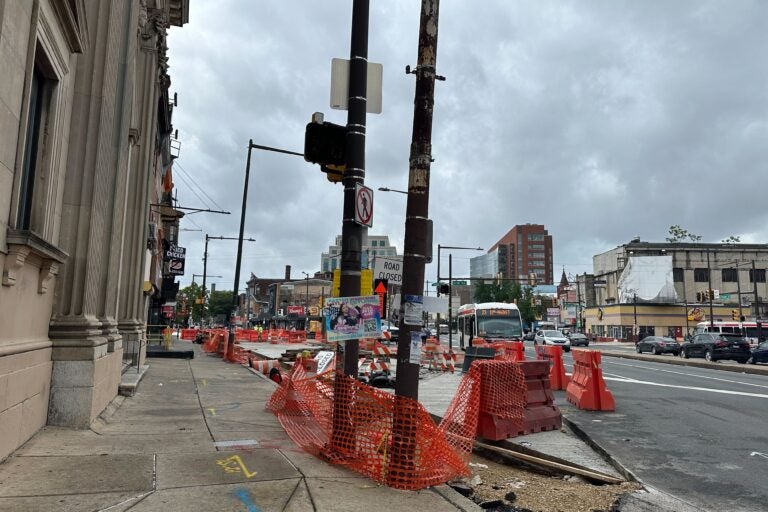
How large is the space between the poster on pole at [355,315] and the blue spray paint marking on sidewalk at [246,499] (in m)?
1.96

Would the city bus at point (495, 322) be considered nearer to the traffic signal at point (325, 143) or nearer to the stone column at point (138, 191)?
the stone column at point (138, 191)

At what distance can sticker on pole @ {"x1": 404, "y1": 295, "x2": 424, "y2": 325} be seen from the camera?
5.98m

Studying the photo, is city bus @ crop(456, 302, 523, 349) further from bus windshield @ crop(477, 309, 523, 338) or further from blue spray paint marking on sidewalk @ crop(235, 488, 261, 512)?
blue spray paint marking on sidewalk @ crop(235, 488, 261, 512)

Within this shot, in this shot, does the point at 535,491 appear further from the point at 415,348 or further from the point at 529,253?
the point at 529,253

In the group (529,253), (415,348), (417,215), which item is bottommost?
(415,348)

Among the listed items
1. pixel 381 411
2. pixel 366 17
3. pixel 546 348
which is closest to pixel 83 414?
pixel 381 411

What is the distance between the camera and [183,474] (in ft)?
18.3

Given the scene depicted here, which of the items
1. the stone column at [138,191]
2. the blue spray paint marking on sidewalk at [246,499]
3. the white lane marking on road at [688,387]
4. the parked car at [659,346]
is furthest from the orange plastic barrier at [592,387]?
the parked car at [659,346]

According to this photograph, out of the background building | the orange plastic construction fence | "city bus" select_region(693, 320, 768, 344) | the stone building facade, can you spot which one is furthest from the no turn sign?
the background building

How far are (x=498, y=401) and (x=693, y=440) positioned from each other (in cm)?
305

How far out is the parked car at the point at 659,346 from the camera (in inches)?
1565

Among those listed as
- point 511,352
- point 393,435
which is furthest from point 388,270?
point 511,352

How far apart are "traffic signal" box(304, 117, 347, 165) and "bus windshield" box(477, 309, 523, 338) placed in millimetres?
26098

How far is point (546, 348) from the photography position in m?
15.2
